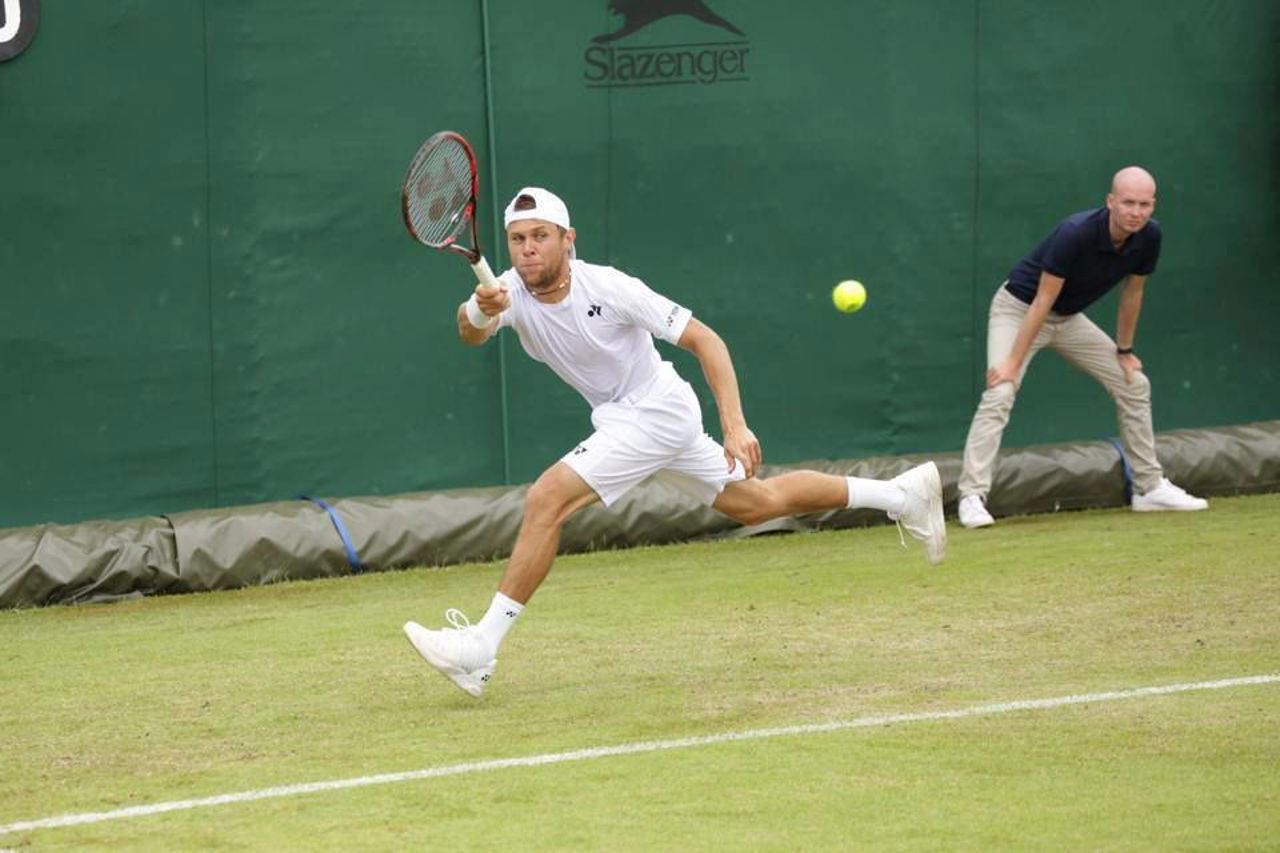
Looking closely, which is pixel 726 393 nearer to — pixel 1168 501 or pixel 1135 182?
pixel 1135 182

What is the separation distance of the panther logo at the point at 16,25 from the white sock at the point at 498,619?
481cm

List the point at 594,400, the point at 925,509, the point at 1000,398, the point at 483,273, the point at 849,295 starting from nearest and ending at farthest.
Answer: the point at 483,273 < the point at 594,400 < the point at 925,509 < the point at 849,295 < the point at 1000,398

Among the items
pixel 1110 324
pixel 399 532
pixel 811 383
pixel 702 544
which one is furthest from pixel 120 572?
pixel 1110 324

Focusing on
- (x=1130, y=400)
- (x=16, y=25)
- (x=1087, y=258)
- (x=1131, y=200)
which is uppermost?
(x=16, y=25)

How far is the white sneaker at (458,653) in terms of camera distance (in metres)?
7.43

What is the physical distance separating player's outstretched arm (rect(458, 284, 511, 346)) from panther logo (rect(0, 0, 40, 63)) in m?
3.96

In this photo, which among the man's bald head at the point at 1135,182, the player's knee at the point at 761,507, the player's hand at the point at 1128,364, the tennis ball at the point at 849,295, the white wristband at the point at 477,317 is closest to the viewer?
the white wristband at the point at 477,317

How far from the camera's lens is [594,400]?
27.4 ft

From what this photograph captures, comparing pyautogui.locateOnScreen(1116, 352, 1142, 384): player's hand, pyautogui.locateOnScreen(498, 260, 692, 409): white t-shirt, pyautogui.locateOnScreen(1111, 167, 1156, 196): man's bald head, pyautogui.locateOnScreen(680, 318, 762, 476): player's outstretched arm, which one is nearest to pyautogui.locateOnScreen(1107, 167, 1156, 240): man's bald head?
pyautogui.locateOnScreen(1111, 167, 1156, 196): man's bald head

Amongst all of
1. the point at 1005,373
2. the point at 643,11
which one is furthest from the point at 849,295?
the point at 643,11

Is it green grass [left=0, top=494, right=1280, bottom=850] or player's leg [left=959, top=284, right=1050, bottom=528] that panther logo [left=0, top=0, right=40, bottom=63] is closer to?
green grass [left=0, top=494, right=1280, bottom=850]

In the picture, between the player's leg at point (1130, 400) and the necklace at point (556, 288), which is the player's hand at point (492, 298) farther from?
the player's leg at point (1130, 400)

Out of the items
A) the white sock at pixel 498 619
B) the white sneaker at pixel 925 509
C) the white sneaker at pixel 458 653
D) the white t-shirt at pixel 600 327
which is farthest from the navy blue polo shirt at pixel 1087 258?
the white sneaker at pixel 458 653

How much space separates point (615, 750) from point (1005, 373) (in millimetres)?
5827
